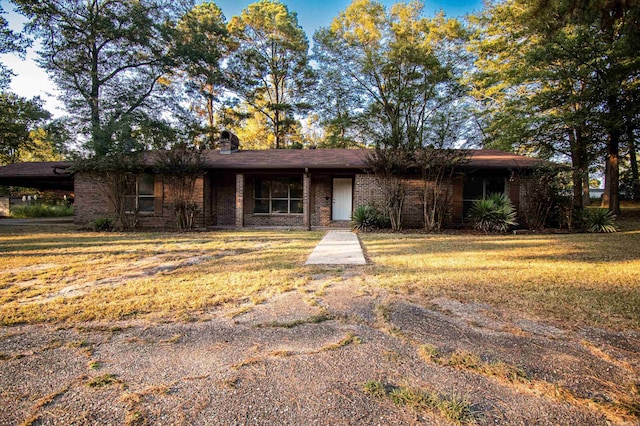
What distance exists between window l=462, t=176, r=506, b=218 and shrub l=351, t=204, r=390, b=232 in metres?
3.60

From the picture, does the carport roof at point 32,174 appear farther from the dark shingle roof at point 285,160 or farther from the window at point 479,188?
the window at point 479,188

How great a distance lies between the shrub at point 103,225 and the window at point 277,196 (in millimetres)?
5048

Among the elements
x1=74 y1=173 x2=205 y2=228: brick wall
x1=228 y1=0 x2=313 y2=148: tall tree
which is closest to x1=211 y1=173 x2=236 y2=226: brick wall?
x1=74 y1=173 x2=205 y2=228: brick wall

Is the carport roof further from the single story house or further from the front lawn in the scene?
the front lawn

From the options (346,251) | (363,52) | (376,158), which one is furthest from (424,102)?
(346,251)

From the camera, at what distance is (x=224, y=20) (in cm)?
2420

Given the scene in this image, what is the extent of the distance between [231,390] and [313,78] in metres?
24.8

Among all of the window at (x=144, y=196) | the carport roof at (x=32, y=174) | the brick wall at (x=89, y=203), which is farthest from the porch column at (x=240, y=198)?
the carport roof at (x=32, y=174)

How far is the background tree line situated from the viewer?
12.7 metres

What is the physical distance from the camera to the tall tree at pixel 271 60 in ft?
76.5

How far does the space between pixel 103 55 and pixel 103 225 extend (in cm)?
1265

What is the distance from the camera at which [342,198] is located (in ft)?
44.0

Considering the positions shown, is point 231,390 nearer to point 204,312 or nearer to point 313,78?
point 204,312

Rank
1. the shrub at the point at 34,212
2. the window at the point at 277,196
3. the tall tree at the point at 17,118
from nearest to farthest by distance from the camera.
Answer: the window at the point at 277,196, the tall tree at the point at 17,118, the shrub at the point at 34,212
